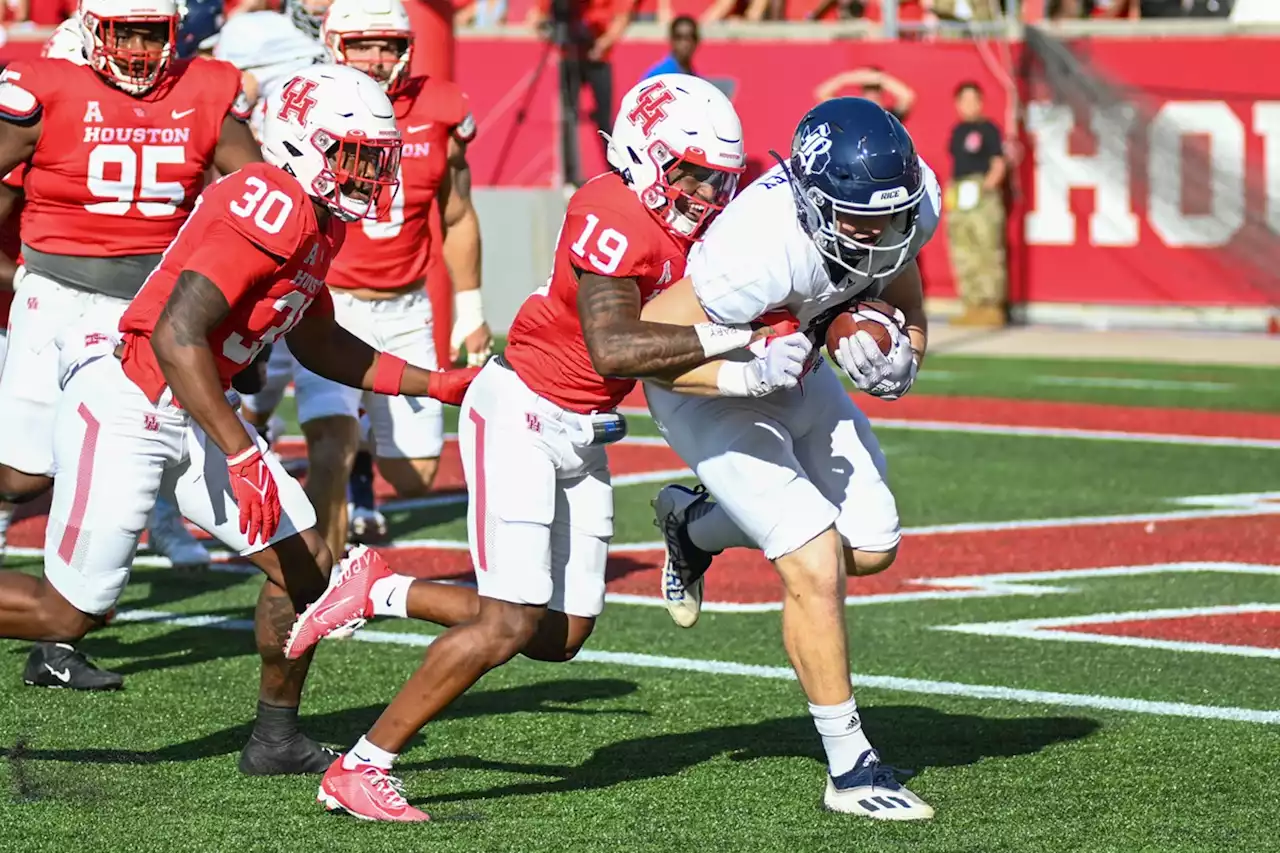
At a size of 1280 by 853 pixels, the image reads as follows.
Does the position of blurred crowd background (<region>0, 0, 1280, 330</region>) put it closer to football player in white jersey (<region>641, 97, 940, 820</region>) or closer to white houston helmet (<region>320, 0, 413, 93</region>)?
white houston helmet (<region>320, 0, 413, 93</region>)

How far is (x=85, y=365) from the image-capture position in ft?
17.8

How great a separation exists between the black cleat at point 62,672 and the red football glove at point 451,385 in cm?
166

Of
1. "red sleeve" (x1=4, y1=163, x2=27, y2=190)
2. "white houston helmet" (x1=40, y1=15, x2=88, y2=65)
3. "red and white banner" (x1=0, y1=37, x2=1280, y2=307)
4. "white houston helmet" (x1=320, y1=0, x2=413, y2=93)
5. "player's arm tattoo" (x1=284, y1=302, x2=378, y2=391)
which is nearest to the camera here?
"player's arm tattoo" (x1=284, y1=302, x2=378, y2=391)

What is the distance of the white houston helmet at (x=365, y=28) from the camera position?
768 cm

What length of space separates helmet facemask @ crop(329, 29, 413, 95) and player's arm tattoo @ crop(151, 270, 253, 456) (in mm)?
2846

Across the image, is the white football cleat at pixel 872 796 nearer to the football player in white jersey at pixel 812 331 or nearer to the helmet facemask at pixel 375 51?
the football player in white jersey at pixel 812 331

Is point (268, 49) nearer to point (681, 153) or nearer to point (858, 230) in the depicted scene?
point (681, 153)

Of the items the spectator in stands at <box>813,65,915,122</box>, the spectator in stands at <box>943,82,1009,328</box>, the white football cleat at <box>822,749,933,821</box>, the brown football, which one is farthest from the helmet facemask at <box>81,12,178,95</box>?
the spectator in stands at <box>813,65,915,122</box>

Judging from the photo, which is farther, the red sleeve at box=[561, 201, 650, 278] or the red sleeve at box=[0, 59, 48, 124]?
the red sleeve at box=[0, 59, 48, 124]

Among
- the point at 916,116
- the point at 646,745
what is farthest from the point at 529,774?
the point at 916,116

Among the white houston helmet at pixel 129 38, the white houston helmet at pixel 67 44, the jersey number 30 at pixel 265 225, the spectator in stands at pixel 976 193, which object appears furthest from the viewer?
the spectator in stands at pixel 976 193

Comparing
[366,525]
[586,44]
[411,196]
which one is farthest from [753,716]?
[586,44]

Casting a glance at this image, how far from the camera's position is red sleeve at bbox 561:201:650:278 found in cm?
495

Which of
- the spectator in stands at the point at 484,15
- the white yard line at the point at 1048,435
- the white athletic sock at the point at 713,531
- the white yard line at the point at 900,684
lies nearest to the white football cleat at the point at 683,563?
the white athletic sock at the point at 713,531
